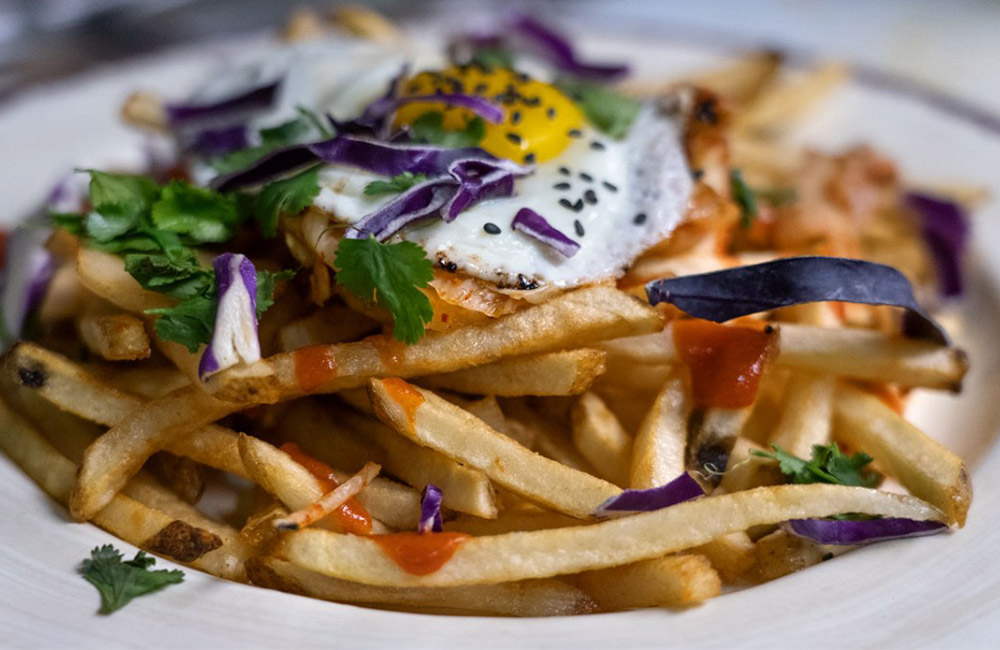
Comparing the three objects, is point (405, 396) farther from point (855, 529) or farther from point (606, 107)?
point (606, 107)

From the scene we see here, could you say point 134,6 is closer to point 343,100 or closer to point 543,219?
point 343,100

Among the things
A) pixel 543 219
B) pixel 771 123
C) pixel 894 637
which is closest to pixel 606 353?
pixel 543 219

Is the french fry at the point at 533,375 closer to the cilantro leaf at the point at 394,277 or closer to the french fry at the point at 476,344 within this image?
the french fry at the point at 476,344

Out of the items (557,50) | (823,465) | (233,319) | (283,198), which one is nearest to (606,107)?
(557,50)

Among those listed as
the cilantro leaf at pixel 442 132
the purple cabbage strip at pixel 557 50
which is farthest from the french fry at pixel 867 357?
the purple cabbage strip at pixel 557 50

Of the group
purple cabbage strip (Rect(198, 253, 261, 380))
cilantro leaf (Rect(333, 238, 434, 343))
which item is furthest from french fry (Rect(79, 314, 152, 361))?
cilantro leaf (Rect(333, 238, 434, 343))
